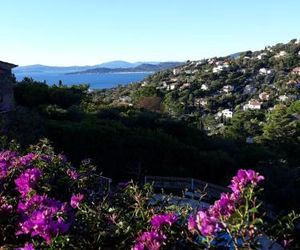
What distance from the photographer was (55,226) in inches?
83.2

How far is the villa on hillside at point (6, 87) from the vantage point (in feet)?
49.8

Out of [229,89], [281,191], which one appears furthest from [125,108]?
[229,89]

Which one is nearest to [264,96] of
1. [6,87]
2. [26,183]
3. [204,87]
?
[204,87]

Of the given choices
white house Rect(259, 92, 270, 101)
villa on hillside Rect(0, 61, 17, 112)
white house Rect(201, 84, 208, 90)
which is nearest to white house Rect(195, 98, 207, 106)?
white house Rect(259, 92, 270, 101)

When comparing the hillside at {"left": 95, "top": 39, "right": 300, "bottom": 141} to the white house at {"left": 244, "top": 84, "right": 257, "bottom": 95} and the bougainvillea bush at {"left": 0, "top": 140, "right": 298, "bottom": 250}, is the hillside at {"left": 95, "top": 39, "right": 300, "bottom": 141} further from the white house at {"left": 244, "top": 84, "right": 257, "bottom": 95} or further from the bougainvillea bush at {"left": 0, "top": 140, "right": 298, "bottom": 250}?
the bougainvillea bush at {"left": 0, "top": 140, "right": 298, "bottom": 250}

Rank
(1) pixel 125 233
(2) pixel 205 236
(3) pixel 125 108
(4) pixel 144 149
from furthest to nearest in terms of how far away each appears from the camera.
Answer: (3) pixel 125 108 < (4) pixel 144 149 < (1) pixel 125 233 < (2) pixel 205 236

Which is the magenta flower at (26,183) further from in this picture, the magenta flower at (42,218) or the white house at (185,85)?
the white house at (185,85)

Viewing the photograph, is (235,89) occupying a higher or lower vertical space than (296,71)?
lower

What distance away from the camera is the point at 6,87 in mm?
15508

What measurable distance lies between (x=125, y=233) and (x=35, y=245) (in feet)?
1.52

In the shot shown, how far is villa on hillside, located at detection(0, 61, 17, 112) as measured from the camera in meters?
15.2

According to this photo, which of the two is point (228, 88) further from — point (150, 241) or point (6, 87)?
point (150, 241)

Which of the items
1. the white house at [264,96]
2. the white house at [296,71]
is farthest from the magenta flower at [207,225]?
the white house at [296,71]

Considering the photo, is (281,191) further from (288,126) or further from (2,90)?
(288,126)
